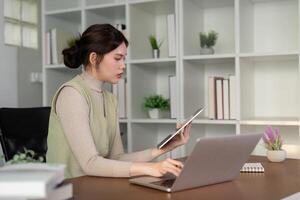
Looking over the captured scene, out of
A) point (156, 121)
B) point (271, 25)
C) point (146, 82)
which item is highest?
point (271, 25)

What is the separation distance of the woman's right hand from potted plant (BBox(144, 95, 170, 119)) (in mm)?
1316

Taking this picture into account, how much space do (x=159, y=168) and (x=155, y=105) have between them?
4.56 ft

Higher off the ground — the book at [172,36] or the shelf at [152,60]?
the book at [172,36]

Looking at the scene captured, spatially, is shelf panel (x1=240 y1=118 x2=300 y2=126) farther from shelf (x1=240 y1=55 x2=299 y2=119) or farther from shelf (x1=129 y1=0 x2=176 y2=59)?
shelf (x1=129 y1=0 x2=176 y2=59)

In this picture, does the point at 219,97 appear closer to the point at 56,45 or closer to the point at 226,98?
the point at 226,98

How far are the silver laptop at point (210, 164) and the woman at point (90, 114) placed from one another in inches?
11.5

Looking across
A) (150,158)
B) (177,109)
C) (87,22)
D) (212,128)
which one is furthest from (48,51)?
(150,158)

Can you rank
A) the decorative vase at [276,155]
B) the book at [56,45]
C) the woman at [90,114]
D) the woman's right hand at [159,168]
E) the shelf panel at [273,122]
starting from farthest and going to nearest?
the book at [56,45]
the shelf panel at [273,122]
the decorative vase at [276,155]
the woman at [90,114]
the woman's right hand at [159,168]

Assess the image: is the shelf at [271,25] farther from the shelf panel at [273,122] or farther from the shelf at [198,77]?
the shelf panel at [273,122]

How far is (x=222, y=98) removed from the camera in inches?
96.9

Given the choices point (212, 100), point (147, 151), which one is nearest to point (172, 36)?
point (212, 100)

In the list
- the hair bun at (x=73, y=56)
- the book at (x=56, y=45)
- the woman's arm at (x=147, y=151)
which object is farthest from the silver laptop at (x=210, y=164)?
the book at (x=56, y=45)

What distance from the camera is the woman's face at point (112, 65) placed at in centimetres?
175

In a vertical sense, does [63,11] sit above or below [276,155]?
above
